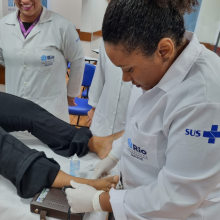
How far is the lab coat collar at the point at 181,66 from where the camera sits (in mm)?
634

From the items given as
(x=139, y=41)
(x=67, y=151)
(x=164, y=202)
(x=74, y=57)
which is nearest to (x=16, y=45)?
(x=74, y=57)

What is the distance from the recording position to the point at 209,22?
2.56 meters

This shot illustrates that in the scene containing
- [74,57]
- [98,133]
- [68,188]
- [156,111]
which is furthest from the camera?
[74,57]

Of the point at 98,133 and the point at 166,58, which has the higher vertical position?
the point at 166,58

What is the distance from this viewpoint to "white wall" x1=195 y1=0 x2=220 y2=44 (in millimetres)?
2465

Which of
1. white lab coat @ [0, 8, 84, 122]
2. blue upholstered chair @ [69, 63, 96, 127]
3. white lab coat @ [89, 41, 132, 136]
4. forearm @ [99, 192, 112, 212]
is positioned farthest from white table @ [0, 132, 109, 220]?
blue upholstered chair @ [69, 63, 96, 127]

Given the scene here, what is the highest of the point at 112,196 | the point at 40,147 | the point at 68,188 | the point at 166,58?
the point at 166,58

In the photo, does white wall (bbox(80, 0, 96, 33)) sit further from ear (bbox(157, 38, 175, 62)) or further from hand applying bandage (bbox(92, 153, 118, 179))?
ear (bbox(157, 38, 175, 62))

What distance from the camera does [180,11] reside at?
59 cm

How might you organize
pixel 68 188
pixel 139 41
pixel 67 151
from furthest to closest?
pixel 67 151 < pixel 68 188 < pixel 139 41

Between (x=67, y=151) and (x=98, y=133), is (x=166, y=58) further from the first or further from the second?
(x=98, y=133)

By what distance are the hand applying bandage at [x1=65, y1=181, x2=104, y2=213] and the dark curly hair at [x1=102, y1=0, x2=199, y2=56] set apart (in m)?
0.57

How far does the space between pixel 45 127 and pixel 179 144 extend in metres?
0.94

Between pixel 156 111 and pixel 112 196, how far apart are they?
34 cm
